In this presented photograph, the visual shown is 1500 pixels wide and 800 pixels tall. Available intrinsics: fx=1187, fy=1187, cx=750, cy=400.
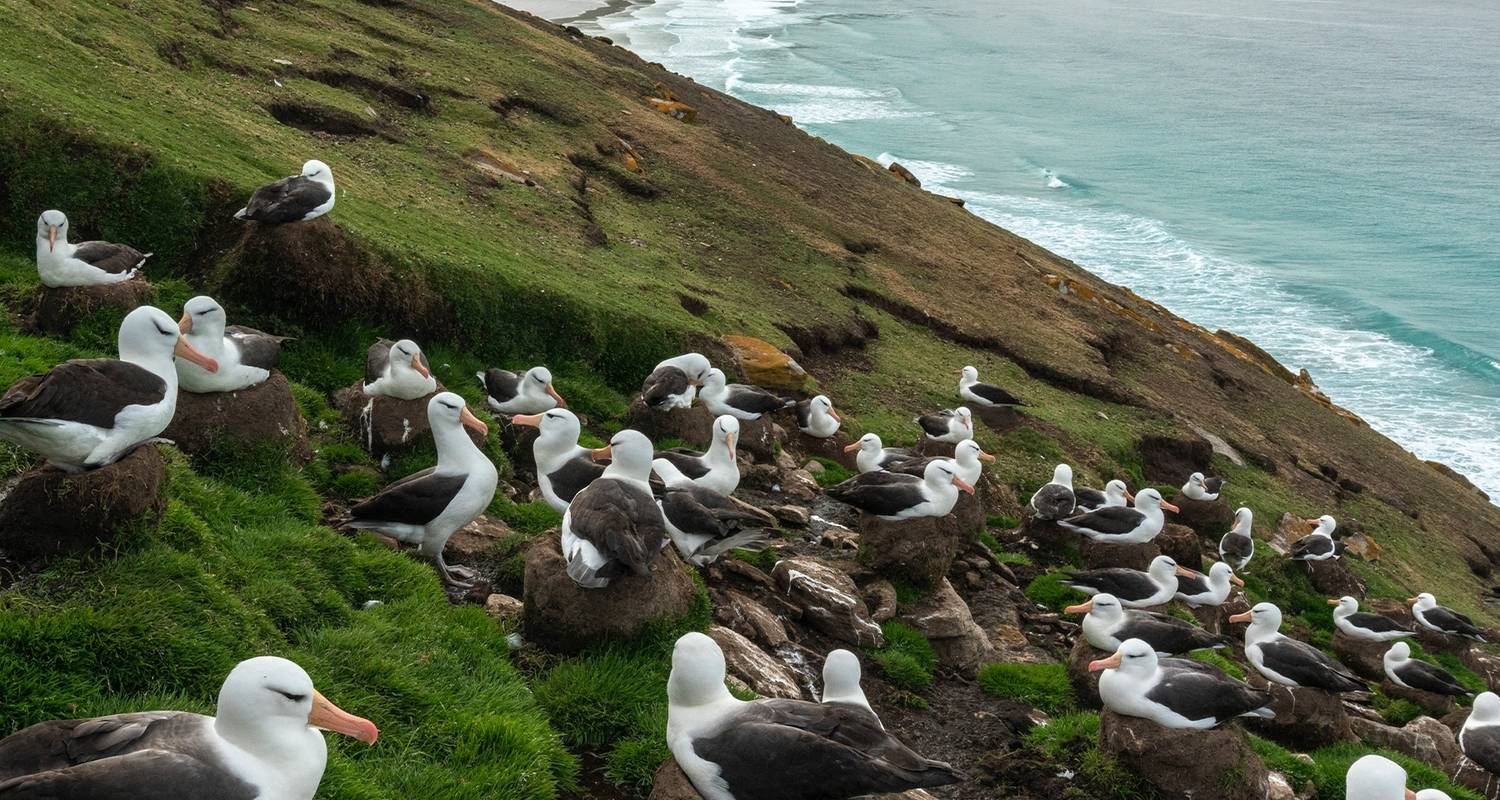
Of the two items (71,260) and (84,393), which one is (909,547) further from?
(71,260)

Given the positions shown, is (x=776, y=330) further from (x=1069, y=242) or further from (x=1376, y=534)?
(x=1069, y=242)

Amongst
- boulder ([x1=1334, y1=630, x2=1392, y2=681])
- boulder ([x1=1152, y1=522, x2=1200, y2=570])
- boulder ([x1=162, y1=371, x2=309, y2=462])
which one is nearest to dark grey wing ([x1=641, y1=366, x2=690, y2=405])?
boulder ([x1=162, y1=371, x2=309, y2=462])

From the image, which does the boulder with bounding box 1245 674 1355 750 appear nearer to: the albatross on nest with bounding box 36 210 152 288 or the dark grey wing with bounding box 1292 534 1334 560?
the dark grey wing with bounding box 1292 534 1334 560

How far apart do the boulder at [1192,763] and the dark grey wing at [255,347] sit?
7.92m

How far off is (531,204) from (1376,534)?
59.9 ft

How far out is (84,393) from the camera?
7246mm

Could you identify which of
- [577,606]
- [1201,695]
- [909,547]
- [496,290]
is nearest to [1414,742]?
[1201,695]

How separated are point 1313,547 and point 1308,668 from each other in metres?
7.22

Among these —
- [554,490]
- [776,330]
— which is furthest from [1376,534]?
[554,490]

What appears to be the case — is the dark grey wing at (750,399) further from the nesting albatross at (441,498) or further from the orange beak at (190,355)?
the orange beak at (190,355)

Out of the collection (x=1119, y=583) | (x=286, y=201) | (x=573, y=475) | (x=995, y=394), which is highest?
(x=286, y=201)

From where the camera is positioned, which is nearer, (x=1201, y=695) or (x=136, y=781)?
(x=136, y=781)

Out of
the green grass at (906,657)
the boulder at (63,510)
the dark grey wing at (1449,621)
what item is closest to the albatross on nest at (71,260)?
the boulder at (63,510)

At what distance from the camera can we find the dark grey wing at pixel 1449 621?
18500mm
